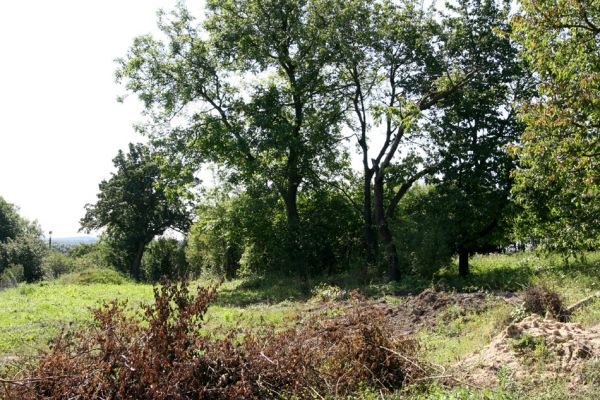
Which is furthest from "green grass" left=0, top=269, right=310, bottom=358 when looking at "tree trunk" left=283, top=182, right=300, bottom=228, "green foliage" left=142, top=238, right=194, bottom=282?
"green foliage" left=142, top=238, right=194, bottom=282

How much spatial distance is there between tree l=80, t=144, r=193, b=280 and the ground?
53.9 feet

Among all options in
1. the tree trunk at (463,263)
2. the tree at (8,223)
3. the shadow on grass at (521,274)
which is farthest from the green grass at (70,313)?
the tree at (8,223)

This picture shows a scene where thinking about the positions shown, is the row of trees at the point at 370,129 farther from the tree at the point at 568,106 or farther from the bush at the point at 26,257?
the bush at the point at 26,257

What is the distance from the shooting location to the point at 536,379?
6.11 meters

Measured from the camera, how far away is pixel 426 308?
37.8ft

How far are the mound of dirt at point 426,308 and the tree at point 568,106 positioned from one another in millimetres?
3291

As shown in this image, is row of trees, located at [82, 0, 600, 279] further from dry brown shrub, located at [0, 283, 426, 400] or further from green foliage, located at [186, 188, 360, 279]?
dry brown shrub, located at [0, 283, 426, 400]

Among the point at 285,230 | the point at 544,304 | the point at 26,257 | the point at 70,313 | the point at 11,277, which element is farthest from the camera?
the point at 26,257

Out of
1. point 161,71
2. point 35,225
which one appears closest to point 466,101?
point 161,71

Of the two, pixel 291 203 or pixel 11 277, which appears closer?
pixel 291 203

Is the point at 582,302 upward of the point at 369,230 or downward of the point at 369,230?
downward

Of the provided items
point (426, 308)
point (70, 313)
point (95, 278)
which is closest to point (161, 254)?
point (95, 278)

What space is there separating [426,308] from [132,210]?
30.4 metres

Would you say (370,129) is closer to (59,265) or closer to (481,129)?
(481,129)
